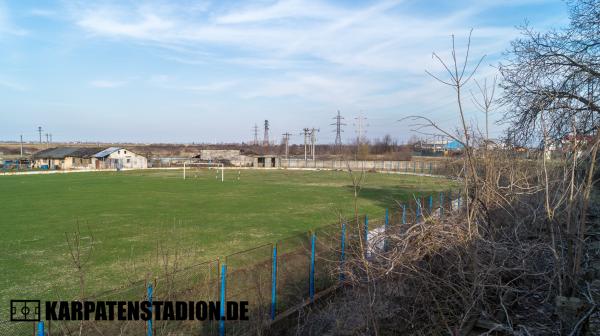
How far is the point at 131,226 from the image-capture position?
720 inches

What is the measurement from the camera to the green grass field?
11.0m

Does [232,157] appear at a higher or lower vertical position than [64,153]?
lower

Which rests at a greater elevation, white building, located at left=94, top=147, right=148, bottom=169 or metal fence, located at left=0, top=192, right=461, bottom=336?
white building, located at left=94, top=147, right=148, bottom=169

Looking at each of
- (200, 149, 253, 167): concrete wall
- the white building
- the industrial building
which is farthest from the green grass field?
(200, 149, 253, 167): concrete wall

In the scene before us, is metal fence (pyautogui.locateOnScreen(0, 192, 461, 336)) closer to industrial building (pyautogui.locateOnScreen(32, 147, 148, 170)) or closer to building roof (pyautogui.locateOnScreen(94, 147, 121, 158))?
building roof (pyautogui.locateOnScreen(94, 147, 121, 158))

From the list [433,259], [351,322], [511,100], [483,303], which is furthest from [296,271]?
[511,100]

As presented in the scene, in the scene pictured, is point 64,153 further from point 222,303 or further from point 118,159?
point 222,303

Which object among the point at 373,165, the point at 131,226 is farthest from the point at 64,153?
the point at 131,226

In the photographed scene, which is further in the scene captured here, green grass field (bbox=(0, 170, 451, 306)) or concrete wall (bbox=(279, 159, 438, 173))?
concrete wall (bbox=(279, 159, 438, 173))

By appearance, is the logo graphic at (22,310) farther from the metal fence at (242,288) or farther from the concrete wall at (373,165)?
the concrete wall at (373,165)

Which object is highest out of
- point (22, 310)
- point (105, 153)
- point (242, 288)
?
point (105, 153)

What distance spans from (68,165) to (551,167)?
81.9 meters

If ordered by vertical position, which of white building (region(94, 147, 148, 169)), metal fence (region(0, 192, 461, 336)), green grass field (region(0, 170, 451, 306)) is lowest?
green grass field (region(0, 170, 451, 306))

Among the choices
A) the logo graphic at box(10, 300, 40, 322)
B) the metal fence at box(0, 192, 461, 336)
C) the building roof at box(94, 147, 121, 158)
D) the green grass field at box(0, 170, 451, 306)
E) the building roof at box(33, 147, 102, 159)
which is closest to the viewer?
the metal fence at box(0, 192, 461, 336)
